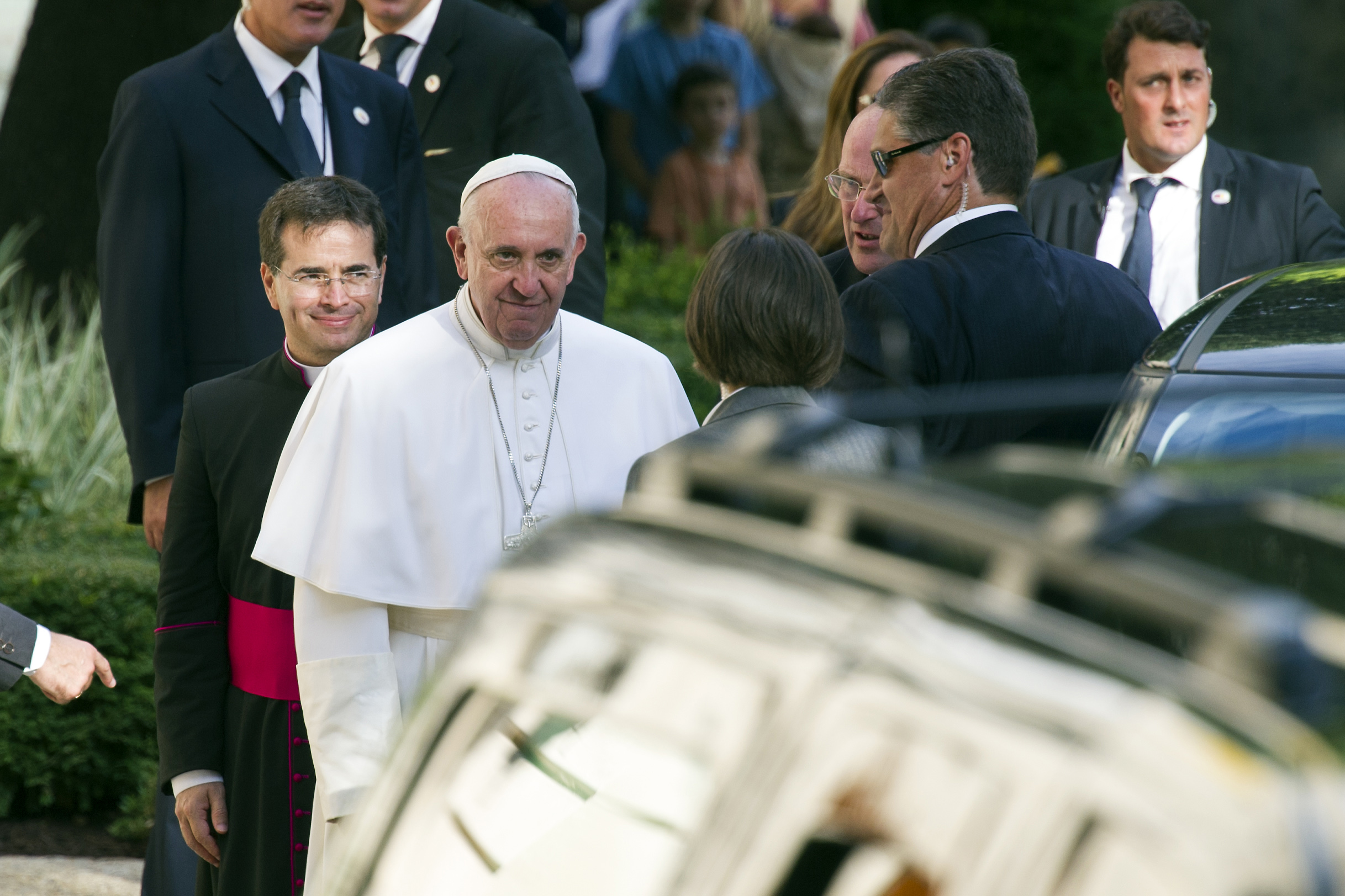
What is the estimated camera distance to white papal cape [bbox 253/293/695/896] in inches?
118

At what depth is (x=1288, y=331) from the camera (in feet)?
10.3

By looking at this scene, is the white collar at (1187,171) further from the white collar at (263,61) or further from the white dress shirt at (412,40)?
the white collar at (263,61)

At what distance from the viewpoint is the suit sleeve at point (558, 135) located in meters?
5.06

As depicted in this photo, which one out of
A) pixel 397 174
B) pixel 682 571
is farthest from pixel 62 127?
pixel 682 571

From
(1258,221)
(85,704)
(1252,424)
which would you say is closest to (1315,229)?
(1258,221)

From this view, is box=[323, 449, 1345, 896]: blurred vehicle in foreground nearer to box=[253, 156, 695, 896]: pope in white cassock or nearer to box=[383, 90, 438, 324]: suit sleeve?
box=[253, 156, 695, 896]: pope in white cassock

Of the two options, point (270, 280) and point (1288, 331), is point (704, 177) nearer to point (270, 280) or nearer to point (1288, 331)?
point (270, 280)

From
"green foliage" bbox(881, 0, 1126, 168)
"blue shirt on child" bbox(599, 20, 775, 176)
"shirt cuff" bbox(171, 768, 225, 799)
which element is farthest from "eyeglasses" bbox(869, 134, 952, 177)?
"green foliage" bbox(881, 0, 1126, 168)

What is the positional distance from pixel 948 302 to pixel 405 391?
1.11 metres

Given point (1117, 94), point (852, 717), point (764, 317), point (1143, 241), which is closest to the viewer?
point (852, 717)

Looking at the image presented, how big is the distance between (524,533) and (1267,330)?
1544 mm

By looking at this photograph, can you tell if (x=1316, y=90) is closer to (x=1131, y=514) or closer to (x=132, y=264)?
(x=132, y=264)

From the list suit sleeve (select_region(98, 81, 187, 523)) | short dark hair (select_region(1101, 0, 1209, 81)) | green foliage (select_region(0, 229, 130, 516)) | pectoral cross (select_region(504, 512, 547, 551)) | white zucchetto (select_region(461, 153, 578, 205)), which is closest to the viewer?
pectoral cross (select_region(504, 512, 547, 551))

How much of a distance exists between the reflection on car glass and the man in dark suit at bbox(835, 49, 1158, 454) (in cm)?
20
